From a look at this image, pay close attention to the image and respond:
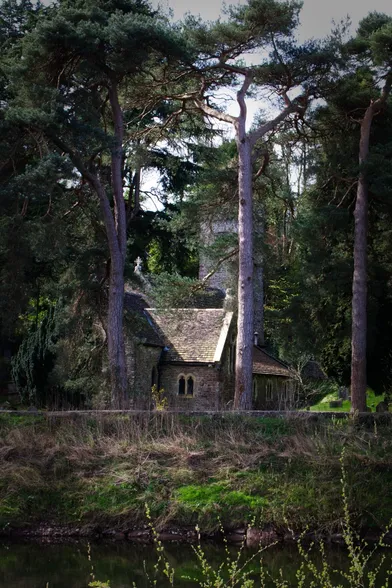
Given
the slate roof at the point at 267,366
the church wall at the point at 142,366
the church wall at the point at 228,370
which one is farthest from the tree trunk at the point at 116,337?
the slate roof at the point at 267,366

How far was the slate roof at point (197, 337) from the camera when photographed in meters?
32.9

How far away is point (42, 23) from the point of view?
20297mm

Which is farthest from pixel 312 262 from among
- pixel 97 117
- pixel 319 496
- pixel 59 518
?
pixel 59 518

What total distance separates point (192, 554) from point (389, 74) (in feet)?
51.1

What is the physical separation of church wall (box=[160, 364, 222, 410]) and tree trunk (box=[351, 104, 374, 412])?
34.4ft

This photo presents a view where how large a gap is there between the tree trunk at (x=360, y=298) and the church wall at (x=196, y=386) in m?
10.5

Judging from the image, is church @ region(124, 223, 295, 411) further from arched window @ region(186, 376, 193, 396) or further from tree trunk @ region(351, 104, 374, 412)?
tree trunk @ region(351, 104, 374, 412)

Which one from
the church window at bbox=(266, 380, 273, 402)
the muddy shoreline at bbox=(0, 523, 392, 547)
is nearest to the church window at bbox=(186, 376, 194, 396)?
the church window at bbox=(266, 380, 273, 402)

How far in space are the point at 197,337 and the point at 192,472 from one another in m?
16.6

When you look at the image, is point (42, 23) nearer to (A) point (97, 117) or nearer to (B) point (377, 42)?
(A) point (97, 117)

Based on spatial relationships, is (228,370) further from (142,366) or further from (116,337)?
(116,337)

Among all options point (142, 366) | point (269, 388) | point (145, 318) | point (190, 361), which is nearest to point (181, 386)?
point (190, 361)

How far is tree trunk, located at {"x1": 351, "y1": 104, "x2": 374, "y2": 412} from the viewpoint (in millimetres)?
22609

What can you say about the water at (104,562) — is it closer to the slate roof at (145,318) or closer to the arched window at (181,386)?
the slate roof at (145,318)
